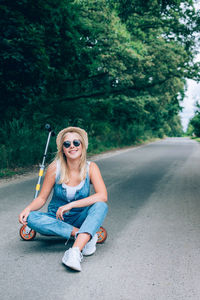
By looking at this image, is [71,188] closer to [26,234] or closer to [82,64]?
[26,234]

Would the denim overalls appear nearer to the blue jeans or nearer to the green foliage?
the blue jeans

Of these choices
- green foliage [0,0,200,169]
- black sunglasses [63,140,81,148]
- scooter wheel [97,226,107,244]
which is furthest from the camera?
green foliage [0,0,200,169]

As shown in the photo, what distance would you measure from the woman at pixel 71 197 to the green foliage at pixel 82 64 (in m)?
4.39

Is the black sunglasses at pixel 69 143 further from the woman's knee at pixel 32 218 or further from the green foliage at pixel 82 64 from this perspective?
the green foliage at pixel 82 64

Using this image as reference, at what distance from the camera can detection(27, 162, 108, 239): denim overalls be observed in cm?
339

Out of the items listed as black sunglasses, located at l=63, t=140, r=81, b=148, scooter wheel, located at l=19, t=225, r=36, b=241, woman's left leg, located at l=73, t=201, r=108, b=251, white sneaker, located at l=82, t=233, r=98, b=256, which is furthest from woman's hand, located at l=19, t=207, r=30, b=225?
black sunglasses, located at l=63, t=140, r=81, b=148

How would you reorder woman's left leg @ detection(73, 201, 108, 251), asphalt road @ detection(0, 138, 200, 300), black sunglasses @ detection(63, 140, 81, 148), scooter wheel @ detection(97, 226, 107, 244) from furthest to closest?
scooter wheel @ detection(97, 226, 107, 244), black sunglasses @ detection(63, 140, 81, 148), woman's left leg @ detection(73, 201, 108, 251), asphalt road @ detection(0, 138, 200, 300)

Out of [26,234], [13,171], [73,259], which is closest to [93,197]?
[73,259]

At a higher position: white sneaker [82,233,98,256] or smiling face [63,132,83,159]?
smiling face [63,132,83,159]

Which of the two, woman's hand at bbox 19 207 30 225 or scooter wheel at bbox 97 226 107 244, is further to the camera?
scooter wheel at bbox 97 226 107 244

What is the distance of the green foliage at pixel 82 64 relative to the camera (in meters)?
7.66

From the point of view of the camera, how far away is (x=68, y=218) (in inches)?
148

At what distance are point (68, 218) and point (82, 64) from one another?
7774 mm

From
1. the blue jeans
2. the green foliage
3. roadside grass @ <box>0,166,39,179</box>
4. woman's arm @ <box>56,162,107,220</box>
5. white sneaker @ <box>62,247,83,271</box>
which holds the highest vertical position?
the green foliage
